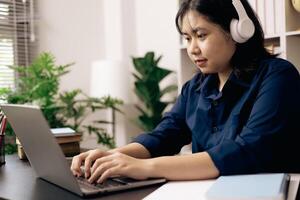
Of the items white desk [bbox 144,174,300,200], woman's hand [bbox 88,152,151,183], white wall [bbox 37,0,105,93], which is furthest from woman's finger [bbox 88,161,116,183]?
white wall [bbox 37,0,105,93]

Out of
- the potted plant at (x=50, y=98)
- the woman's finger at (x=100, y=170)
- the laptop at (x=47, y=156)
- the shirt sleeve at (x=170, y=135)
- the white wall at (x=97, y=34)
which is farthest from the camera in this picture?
the white wall at (x=97, y=34)

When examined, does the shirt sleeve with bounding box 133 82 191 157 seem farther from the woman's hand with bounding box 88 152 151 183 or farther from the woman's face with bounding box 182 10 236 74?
the woman's hand with bounding box 88 152 151 183

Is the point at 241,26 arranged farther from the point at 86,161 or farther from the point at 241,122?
the point at 86,161

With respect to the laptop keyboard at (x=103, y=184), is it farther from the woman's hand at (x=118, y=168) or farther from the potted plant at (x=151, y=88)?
the potted plant at (x=151, y=88)

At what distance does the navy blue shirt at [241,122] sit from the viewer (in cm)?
92

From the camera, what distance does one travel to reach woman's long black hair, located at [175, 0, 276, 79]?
45.4 inches

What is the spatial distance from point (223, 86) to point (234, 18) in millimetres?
199

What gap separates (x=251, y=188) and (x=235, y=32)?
0.57 meters

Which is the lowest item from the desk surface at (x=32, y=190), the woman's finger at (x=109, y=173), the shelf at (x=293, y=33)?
the desk surface at (x=32, y=190)

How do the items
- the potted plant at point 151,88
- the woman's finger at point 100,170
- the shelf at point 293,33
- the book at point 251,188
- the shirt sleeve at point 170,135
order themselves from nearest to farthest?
the book at point 251,188 < the woman's finger at point 100,170 < the shirt sleeve at point 170,135 < the shelf at point 293,33 < the potted plant at point 151,88

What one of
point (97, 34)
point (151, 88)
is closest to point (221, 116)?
point (151, 88)

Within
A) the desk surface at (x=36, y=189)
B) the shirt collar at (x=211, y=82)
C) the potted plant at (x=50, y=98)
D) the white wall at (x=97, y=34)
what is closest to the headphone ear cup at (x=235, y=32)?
the shirt collar at (x=211, y=82)

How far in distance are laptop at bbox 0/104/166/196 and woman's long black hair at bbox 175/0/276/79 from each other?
1.60 ft

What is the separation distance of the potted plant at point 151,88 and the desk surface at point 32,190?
5.85 ft
